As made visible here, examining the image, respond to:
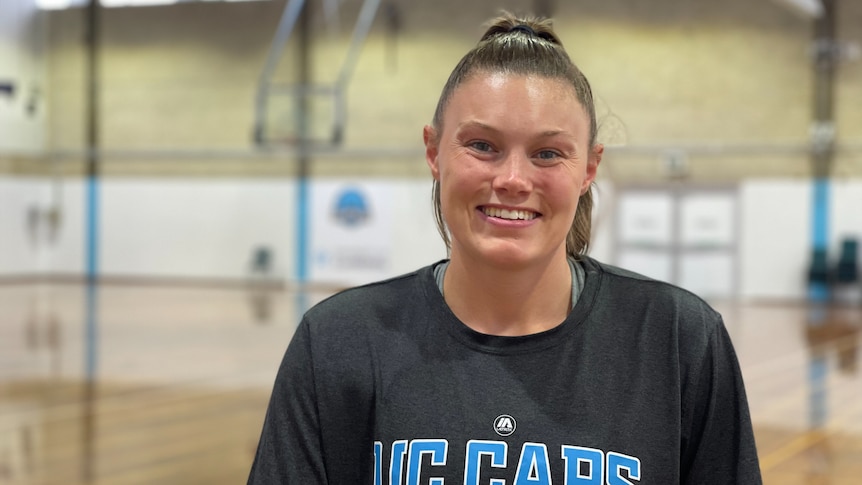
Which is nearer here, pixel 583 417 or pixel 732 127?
pixel 583 417

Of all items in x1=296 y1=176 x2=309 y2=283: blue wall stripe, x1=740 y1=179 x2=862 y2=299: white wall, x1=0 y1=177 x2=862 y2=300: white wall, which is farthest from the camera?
x1=296 y1=176 x2=309 y2=283: blue wall stripe

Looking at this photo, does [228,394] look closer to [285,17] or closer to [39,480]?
[39,480]

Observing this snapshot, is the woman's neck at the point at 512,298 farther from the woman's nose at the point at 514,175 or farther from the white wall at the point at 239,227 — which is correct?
the white wall at the point at 239,227

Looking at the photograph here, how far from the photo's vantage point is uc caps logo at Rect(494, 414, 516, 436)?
1.45 m

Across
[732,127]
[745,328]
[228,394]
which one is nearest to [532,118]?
[228,394]

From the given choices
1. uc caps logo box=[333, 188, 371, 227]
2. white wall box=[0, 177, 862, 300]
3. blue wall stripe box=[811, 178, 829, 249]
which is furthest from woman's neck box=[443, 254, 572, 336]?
uc caps logo box=[333, 188, 371, 227]

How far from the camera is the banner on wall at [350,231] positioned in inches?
675

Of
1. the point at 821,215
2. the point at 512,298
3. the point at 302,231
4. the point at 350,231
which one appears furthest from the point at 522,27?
the point at 302,231

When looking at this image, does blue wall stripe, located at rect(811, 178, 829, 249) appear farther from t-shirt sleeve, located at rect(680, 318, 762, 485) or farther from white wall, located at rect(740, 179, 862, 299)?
t-shirt sleeve, located at rect(680, 318, 762, 485)

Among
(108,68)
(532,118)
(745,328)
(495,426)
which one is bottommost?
(745,328)

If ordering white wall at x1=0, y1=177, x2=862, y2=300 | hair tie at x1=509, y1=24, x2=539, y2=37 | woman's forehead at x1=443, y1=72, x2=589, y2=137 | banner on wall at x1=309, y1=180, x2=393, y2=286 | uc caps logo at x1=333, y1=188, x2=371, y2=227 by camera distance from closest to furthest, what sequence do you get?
woman's forehead at x1=443, y1=72, x2=589, y2=137 → hair tie at x1=509, y1=24, x2=539, y2=37 → white wall at x1=0, y1=177, x2=862, y2=300 → banner on wall at x1=309, y1=180, x2=393, y2=286 → uc caps logo at x1=333, y1=188, x2=371, y2=227

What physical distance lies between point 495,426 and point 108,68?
18.9 metres

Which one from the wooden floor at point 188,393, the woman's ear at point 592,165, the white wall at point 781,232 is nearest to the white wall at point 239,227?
the white wall at point 781,232

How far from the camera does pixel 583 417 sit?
1.46 m
